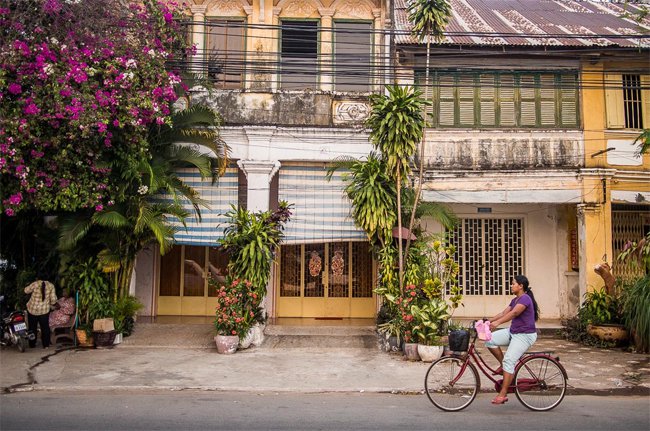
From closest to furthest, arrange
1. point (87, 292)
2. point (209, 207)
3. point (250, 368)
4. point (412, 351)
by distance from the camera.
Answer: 1. point (250, 368)
2. point (412, 351)
3. point (87, 292)
4. point (209, 207)

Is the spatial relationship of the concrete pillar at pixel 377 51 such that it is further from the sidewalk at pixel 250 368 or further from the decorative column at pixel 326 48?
the sidewalk at pixel 250 368

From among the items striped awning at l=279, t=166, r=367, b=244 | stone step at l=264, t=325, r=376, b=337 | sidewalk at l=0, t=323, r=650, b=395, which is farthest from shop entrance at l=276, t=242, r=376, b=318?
sidewalk at l=0, t=323, r=650, b=395

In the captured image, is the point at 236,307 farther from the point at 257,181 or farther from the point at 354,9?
the point at 354,9

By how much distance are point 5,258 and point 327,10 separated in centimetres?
959

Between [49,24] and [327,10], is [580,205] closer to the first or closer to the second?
[327,10]

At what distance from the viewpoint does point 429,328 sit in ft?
32.8

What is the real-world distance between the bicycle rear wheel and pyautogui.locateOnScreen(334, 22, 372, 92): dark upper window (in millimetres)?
7924

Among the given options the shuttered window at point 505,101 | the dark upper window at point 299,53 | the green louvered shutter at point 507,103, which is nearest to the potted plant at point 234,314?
the dark upper window at point 299,53

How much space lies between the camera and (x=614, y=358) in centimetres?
1043

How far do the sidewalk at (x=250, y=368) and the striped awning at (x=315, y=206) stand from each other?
8.17ft

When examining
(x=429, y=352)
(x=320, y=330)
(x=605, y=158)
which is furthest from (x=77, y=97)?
(x=605, y=158)

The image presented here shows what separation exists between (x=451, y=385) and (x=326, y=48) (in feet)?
29.0

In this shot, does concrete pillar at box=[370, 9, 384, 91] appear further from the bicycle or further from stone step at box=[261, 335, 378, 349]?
the bicycle

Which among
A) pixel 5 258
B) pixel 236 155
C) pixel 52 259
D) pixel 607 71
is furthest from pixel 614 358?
pixel 5 258
